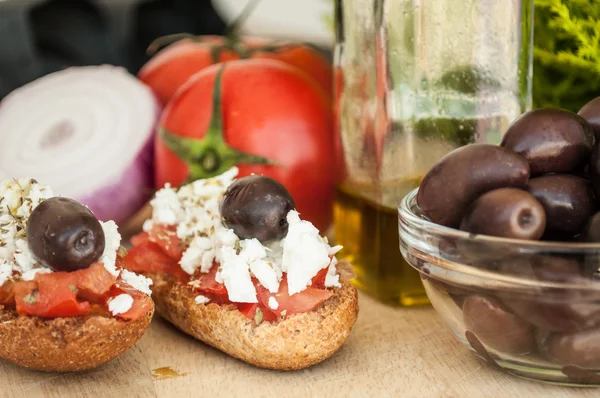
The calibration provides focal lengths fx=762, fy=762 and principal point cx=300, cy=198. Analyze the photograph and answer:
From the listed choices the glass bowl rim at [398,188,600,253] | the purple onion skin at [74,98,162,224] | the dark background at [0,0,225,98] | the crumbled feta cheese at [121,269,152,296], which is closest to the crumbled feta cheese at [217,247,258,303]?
the crumbled feta cheese at [121,269,152,296]

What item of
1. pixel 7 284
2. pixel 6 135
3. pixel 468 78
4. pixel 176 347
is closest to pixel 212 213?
pixel 176 347

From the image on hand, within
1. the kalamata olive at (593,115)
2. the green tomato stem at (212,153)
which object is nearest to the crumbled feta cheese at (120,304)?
the green tomato stem at (212,153)

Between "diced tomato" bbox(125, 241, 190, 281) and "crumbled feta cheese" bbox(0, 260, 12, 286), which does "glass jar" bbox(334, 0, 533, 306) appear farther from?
"crumbled feta cheese" bbox(0, 260, 12, 286)

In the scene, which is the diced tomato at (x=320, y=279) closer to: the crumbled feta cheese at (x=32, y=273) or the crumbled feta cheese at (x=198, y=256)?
the crumbled feta cheese at (x=198, y=256)

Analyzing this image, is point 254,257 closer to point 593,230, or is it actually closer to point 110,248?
point 110,248

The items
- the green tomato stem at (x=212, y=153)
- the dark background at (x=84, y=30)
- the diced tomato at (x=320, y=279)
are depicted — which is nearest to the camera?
the diced tomato at (x=320, y=279)

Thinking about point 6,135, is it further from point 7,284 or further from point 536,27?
point 536,27

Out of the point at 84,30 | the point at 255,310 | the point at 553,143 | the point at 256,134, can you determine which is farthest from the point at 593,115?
the point at 84,30

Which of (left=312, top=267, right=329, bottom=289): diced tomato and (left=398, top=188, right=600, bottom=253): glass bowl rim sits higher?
(left=398, top=188, right=600, bottom=253): glass bowl rim
